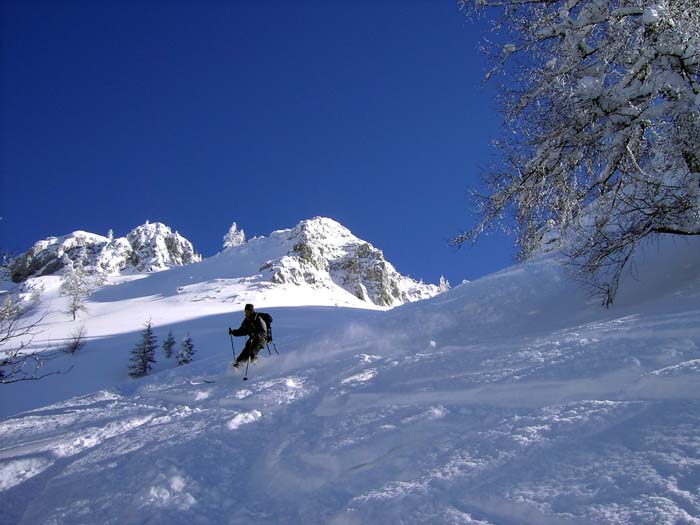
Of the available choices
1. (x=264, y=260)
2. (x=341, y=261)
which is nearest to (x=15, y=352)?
(x=264, y=260)

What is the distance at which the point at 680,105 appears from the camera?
14.5ft

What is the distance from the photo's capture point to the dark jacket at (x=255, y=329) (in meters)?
9.47

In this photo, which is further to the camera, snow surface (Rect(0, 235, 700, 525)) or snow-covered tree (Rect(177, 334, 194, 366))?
snow-covered tree (Rect(177, 334, 194, 366))

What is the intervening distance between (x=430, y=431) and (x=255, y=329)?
6.62 meters

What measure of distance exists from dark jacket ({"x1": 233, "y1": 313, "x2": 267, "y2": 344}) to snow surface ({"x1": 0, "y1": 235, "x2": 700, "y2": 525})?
45.6 inches

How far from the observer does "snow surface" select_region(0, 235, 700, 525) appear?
246cm

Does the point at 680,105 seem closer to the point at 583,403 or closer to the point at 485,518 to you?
the point at 583,403

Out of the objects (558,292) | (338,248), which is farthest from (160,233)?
(558,292)

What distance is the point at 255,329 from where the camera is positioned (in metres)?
Answer: 9.59

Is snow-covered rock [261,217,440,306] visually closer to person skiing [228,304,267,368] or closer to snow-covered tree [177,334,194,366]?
snow-covered tree [177,334,194,366]

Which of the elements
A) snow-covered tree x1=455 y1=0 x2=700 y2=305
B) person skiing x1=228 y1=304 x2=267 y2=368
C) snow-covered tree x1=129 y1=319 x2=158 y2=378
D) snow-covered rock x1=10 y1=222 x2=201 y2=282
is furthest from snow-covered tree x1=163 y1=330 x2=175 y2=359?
snow-covered rock x1=10 y1=222 x2=201 y2=282

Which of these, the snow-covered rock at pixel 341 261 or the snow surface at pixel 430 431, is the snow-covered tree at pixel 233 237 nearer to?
the snow-covered rock at pixel 341 261

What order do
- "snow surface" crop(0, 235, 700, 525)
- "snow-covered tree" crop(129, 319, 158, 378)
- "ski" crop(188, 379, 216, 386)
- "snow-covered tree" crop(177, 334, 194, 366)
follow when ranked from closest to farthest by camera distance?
"snow surface" crop(0, 235, 700, 525), "ski" crop(188, 379, 216, 386), "snow-covered tree" crop(129, 319, 158, 378), "snow-covered tree" crop(177, 334, 194, 366)

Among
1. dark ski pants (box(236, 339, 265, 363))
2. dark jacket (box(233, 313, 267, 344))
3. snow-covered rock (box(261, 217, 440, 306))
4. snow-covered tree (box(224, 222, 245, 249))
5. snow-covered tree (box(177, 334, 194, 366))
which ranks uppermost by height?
snow-covered tree (box(224, 222, 245, 249))
